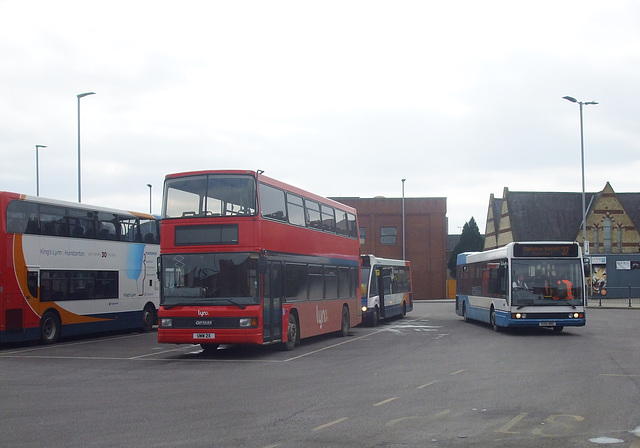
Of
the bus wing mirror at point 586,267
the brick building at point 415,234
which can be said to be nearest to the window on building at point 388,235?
the brick building at point 415,234

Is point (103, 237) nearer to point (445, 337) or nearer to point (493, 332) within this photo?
point (445, 337)

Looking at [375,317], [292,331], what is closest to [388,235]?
[375,317]

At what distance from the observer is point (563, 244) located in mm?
22875

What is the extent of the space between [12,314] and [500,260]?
1432 centimetres

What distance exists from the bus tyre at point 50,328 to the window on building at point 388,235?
47.5 metres

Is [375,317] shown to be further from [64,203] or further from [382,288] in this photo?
[64,203]

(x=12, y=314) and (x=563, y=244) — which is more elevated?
(x=563, y=244)

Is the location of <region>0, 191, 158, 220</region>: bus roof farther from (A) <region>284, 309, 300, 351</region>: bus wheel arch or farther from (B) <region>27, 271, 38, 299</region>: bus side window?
(A) <region>284, 309, 300, 351</region>: bus wheel arch

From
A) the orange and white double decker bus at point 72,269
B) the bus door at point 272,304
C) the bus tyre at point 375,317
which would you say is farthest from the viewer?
the bus tyre at point 375,317

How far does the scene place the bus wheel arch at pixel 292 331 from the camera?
61.4 ft

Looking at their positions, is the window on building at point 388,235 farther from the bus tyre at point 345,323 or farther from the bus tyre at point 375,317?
the bus tyre at point 345,323

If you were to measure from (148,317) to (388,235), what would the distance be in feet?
139

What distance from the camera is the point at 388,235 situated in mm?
67500

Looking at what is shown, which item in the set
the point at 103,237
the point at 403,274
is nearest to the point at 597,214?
the point at 403,274
